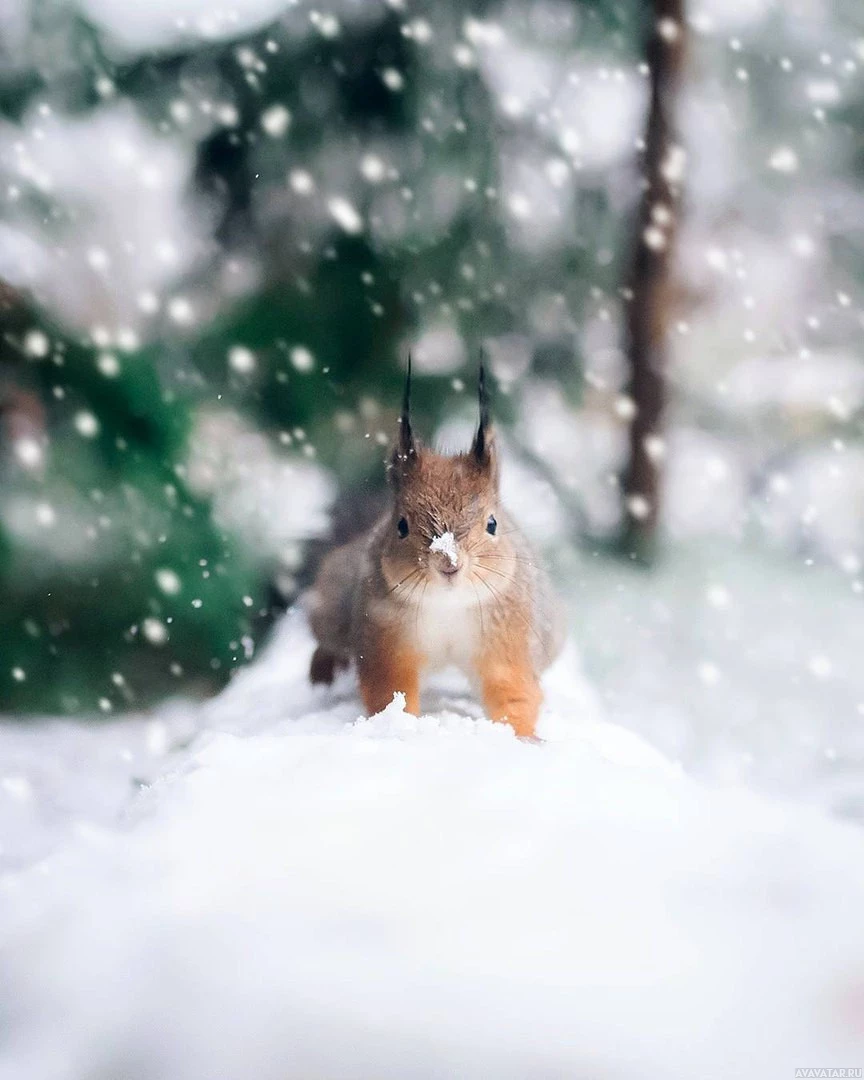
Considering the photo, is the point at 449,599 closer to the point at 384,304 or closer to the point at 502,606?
the point at 502,606

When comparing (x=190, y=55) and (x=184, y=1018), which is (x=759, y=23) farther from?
(x=184, y=1018)

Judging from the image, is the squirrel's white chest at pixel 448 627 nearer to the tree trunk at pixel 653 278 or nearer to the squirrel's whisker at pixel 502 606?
the squirrel's whisker at pixel 502 606

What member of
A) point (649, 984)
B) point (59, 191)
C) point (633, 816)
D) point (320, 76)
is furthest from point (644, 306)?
point (649, 984)

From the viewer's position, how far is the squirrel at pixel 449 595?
28.4 inches

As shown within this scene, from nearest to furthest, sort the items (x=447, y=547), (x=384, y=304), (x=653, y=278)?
(x=447, y=547), (x=384, y=304), (x=653, y=278)

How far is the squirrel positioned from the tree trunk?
0.81 meters

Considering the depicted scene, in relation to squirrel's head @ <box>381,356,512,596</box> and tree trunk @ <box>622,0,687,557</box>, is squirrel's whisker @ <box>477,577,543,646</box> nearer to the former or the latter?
squirrel's head @ <box>381,356,512,596</box>

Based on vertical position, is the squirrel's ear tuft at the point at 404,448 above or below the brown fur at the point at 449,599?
above

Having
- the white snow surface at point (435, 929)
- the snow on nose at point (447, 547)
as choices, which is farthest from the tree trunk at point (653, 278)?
the white snow surface at point (435, 929)

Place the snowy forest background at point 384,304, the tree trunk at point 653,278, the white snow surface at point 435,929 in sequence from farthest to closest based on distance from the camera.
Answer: the tree trunk at point 653,278 → the snowy forest background at point 384,304 → the white snow surface at point 435,929

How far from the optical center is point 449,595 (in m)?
0.74

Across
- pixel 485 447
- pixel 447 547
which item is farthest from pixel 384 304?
pixel 447 547

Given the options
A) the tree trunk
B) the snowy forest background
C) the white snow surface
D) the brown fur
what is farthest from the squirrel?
the tree trunk

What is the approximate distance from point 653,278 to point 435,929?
128 centimetres
